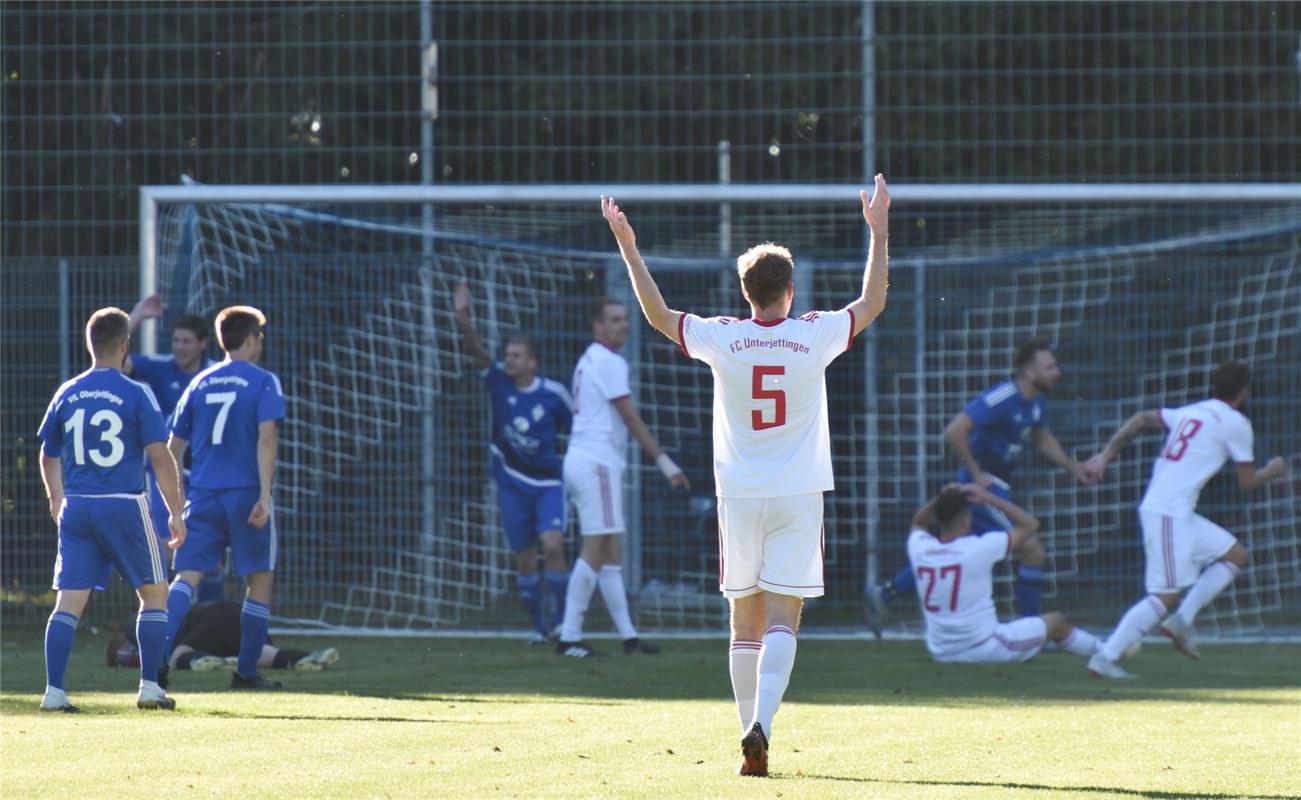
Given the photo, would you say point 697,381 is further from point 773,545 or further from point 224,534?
point 773,545

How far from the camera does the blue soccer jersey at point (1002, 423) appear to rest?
39.5 feet

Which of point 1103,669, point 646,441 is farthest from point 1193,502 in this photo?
point 646,441

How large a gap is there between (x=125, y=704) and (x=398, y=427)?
5.28 meters

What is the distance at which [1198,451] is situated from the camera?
1080 centimetres

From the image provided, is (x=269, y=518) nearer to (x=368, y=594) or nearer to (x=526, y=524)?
(x=526, y=524)

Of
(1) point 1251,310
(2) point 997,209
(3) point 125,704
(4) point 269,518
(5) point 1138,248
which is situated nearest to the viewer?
(3) point 125,704

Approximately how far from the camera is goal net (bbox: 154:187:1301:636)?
13.0 meters

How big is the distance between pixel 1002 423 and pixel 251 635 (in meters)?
5.30

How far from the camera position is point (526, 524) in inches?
477

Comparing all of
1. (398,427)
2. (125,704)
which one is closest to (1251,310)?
(398,427)

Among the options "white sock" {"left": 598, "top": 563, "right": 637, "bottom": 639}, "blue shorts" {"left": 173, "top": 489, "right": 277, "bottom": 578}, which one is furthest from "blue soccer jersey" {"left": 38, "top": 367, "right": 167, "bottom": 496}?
"white sock" {"left": 598, "top": 563, "right": 637, "bottom": 639}

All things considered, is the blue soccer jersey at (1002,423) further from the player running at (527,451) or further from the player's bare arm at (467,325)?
the player's bare arm at (467,325)

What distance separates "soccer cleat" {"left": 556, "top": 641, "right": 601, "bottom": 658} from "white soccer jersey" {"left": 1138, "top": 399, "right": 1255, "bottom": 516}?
342 cm

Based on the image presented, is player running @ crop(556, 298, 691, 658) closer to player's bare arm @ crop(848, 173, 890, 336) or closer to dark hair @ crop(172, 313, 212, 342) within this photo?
dark hair @ crop(172, 313, 212, 342)
